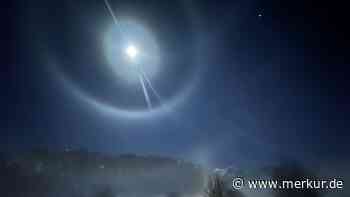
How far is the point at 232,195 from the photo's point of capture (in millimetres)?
80500

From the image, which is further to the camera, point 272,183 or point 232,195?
point 232,195

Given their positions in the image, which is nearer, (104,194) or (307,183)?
(307,183)

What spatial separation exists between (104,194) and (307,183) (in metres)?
96.6

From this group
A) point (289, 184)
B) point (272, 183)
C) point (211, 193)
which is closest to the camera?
point (272, 183)

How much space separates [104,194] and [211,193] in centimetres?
6964

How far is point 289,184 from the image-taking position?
2255 inches

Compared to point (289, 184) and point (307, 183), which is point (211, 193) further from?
point (307, 183)

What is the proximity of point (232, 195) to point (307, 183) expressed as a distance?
1220 inches

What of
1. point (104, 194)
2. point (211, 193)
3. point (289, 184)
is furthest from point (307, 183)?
point (104, 194)

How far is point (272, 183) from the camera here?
5188cm

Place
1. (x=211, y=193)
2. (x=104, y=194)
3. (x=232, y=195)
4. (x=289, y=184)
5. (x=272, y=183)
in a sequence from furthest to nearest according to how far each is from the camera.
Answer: (x=104, y=194), (x=232, y=195), (x=211, y=193), (x=289, y=184), (x=272, y=183)

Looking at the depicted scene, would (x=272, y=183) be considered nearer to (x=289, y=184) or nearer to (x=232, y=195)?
(x=289, y=184)

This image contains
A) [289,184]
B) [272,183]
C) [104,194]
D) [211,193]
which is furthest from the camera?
[104,194]

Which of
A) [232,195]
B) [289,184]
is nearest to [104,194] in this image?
Answer: [232,195]
